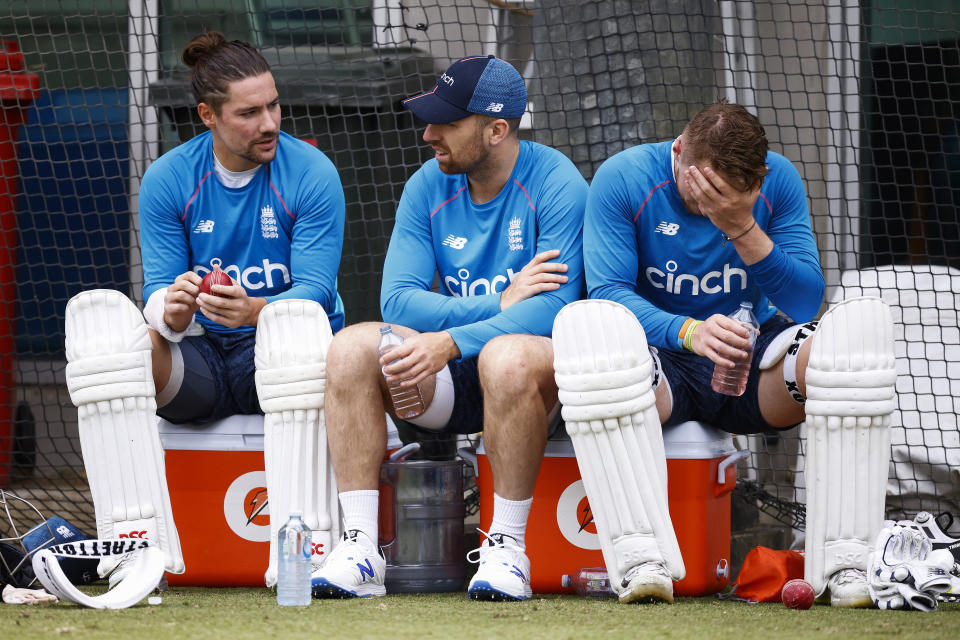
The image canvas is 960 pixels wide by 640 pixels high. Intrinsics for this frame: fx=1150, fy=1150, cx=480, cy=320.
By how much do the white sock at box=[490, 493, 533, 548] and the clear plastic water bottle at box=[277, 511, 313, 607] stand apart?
1.22 feet

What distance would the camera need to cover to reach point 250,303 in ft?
8.18

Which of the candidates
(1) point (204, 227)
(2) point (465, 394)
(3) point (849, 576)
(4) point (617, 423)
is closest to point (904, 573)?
(3) point (849, 576)

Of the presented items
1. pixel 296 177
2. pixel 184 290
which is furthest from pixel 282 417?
pixel 296 177

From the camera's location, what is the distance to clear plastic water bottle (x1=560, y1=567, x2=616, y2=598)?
2.38 m

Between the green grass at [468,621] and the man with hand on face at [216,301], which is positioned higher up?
the man with hand on face at [216,301]

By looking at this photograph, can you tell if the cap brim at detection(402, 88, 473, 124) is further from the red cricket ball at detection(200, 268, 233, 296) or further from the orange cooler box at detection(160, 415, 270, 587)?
the orange cooler box at detection(160, 415, 270, 587)

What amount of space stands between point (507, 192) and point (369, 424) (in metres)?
0.61

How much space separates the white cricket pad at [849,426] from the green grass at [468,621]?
0.43ft

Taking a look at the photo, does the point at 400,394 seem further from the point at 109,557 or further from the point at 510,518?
the point at 109,557

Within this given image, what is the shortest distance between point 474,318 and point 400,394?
250mm

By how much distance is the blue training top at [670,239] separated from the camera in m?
2.40

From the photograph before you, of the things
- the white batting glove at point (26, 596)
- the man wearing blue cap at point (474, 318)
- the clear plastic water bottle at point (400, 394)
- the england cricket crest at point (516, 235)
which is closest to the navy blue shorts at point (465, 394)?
the man wearing blue cap at point (474, 318)

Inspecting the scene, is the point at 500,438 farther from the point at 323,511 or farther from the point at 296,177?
the point at 296,177

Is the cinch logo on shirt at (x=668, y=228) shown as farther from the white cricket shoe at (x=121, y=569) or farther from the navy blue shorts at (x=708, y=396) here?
the white cricket shoe at (x=121, y=569)
